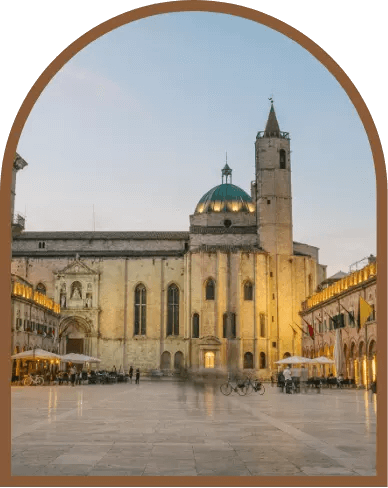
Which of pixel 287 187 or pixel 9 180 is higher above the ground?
pixel 287 187

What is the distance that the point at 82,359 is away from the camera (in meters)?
52.3

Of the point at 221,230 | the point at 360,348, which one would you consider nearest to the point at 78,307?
the point at 221,230

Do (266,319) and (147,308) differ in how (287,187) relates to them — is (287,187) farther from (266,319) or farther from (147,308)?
(147,308)

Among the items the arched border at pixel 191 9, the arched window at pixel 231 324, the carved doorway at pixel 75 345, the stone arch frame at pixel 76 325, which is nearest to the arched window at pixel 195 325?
the arched window at pixel 231 324

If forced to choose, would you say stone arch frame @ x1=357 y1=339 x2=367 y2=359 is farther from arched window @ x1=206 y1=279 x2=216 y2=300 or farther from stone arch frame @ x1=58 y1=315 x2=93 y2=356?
stone arch frame @ x1=58 y1=315 x2=93 y2=356

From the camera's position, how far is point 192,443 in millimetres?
13102

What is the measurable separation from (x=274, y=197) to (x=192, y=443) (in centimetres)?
6009

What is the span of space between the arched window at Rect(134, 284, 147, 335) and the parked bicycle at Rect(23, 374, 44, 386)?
2449cm

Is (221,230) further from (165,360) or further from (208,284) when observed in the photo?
(165,360)

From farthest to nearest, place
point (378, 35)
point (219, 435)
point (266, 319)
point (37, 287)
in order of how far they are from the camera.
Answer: point (37, 287) < point (266, 319) < point (219, 435) < point (378, 35)

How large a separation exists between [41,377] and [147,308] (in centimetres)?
2523

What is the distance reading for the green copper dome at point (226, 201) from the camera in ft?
258

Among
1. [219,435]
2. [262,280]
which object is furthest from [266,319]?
[219,435]

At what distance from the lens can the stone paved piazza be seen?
9.90 m
